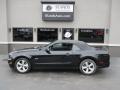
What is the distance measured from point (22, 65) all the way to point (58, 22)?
5.68 metres

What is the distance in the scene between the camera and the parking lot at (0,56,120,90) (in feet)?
25.8

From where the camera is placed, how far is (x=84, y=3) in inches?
575

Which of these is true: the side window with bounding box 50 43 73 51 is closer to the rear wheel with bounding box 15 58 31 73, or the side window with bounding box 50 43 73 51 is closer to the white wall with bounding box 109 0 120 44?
the rear wheel with bounding box 15 58 31 73

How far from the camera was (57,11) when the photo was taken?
14.5 m

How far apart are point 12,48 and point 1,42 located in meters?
0.87

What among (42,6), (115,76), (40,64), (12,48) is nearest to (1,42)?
(12,48)

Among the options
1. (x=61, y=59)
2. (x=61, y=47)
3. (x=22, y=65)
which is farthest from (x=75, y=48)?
(x=22, y=65)

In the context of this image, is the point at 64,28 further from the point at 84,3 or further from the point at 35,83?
the point at 35,83

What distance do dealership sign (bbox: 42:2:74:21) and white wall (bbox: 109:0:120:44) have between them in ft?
8.77

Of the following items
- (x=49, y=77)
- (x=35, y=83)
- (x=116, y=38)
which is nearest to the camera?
(x=35, y=83)

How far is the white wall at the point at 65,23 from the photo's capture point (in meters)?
14.6

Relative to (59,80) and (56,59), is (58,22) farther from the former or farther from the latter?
(59,80)

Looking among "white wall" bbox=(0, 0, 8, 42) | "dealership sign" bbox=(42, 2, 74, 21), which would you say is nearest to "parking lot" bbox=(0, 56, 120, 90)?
"white wall" bbox=(0, 0, 8, 42)

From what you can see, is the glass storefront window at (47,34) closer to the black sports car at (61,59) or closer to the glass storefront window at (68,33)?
the glass storefront window at (68,33)
